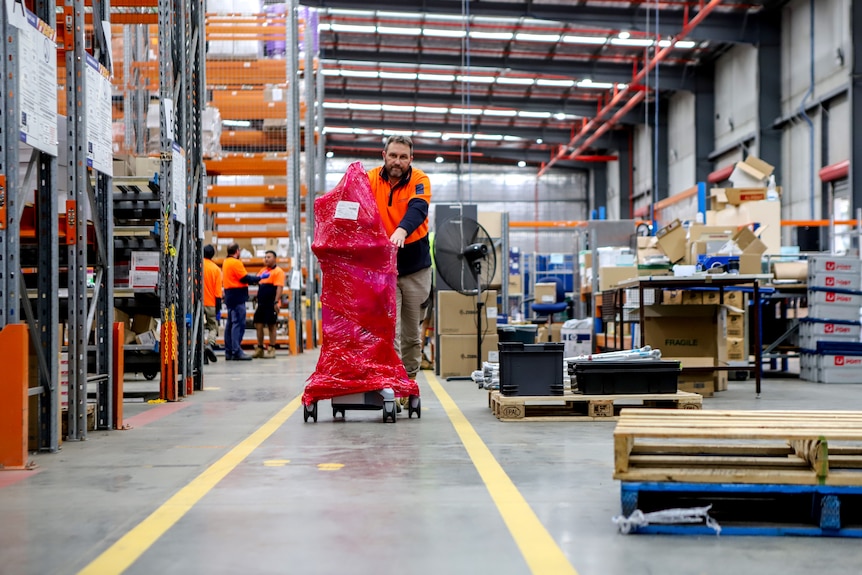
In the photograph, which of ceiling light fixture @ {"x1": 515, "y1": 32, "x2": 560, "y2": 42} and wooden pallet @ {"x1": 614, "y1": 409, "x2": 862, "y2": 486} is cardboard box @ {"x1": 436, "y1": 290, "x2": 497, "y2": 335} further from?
ceiling light fixture @ {"x1": 515, "y1": 32, "x2": 560, "y2": 42}

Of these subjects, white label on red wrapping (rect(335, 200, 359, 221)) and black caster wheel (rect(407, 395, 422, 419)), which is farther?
black caster wheel (rect(407, 395, 422, 419))

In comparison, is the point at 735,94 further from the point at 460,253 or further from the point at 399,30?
the point at 460,253

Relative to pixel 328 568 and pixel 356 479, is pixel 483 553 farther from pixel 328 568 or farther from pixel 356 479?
pixel 356 479

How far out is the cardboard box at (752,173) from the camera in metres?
16.9

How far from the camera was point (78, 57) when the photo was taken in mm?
5781

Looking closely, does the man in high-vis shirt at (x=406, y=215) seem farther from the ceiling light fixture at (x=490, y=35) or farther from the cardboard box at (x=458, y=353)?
the ceiling light fixture at (x=490, y=35)

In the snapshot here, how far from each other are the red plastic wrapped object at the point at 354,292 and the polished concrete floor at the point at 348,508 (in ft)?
1.11

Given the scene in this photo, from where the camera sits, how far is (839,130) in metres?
20.3

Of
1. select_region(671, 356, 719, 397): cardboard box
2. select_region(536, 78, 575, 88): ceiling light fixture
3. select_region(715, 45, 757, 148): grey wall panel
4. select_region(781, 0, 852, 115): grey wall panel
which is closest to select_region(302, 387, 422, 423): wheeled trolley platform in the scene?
select_region(671, 356, 719, 397): cardboard box

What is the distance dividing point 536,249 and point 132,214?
107ft

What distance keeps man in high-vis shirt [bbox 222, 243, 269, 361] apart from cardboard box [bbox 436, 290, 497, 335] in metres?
4.67

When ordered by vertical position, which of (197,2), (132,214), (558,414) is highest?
(197,2)

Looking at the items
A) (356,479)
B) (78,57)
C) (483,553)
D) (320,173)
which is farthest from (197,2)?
(320,173)

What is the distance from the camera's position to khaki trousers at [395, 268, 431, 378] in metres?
7.14
